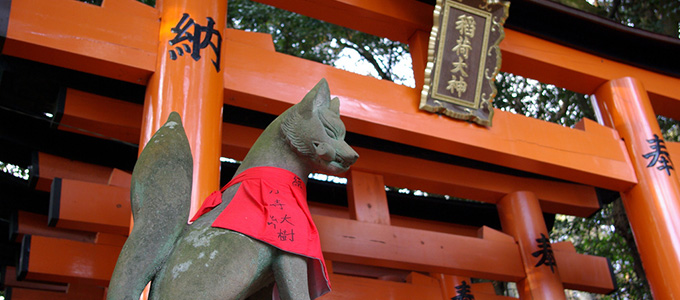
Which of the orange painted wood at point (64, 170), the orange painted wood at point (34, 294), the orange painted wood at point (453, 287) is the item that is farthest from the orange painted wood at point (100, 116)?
the orange painted wood at point (453, 287)

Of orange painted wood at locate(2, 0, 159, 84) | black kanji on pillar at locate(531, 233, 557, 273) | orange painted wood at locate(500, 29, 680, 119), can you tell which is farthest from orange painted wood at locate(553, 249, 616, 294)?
orange painted wood at locate(2, 0, 159, 84)

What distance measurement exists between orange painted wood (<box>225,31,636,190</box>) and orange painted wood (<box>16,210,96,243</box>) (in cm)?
238

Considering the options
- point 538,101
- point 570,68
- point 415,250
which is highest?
point 538,101

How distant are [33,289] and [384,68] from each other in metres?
5.56

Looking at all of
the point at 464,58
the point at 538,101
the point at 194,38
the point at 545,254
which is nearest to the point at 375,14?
the point at 464,58

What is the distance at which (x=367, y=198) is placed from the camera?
4.68 metres

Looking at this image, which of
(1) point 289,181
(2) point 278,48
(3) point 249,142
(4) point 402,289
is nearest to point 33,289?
(3) point 249,142

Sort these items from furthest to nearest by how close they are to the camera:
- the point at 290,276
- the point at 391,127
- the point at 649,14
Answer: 1. the point at 649,14
2. the point at 391,127
3. the point at 290,276

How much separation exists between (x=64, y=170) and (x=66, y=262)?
26.9 inches

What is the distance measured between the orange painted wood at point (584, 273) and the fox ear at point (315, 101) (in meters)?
3.82

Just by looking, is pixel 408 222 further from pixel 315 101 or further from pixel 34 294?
pixel 315 101

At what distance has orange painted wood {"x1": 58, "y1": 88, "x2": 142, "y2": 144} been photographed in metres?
3.96

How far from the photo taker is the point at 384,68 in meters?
9.24

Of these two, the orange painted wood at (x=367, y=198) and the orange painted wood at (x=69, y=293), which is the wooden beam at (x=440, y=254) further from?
the orange painted wood at (x=69, y=293)
